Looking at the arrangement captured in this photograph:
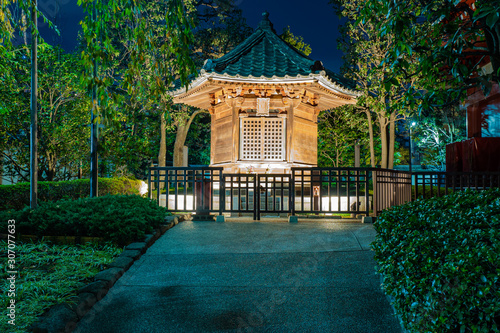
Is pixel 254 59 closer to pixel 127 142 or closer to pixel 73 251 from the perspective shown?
pixel 127 142

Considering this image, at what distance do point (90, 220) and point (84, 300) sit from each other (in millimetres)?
2748

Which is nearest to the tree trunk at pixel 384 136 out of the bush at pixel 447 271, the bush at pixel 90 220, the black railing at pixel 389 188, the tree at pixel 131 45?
the black railing at pixel 389 188

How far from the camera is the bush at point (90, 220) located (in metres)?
5.89

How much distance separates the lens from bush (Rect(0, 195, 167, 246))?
232 inches

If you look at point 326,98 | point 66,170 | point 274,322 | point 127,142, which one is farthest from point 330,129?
point 274,322

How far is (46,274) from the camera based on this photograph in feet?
14.6

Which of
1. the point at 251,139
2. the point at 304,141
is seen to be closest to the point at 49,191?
the point at 251,139

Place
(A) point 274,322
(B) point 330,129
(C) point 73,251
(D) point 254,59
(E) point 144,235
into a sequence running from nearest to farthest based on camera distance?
(A) point 274,322
(C) point 73,251
(E) point 144,235
(D) point 254,59
(B) point 330,129

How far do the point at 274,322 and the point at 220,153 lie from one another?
11157 mm

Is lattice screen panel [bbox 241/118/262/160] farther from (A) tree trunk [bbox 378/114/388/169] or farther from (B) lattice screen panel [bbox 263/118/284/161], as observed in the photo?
(A) tree trunk [bbox 378/114/388/169]

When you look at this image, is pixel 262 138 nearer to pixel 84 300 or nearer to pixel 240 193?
→ pixel 240 193

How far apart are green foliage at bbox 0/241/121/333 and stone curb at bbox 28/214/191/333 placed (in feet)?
0.37

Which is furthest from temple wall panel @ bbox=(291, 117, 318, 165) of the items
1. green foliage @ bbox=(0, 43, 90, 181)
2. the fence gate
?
green foliage @ bbox=(0, 43, 90, 181)

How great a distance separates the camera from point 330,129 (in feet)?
74.6
